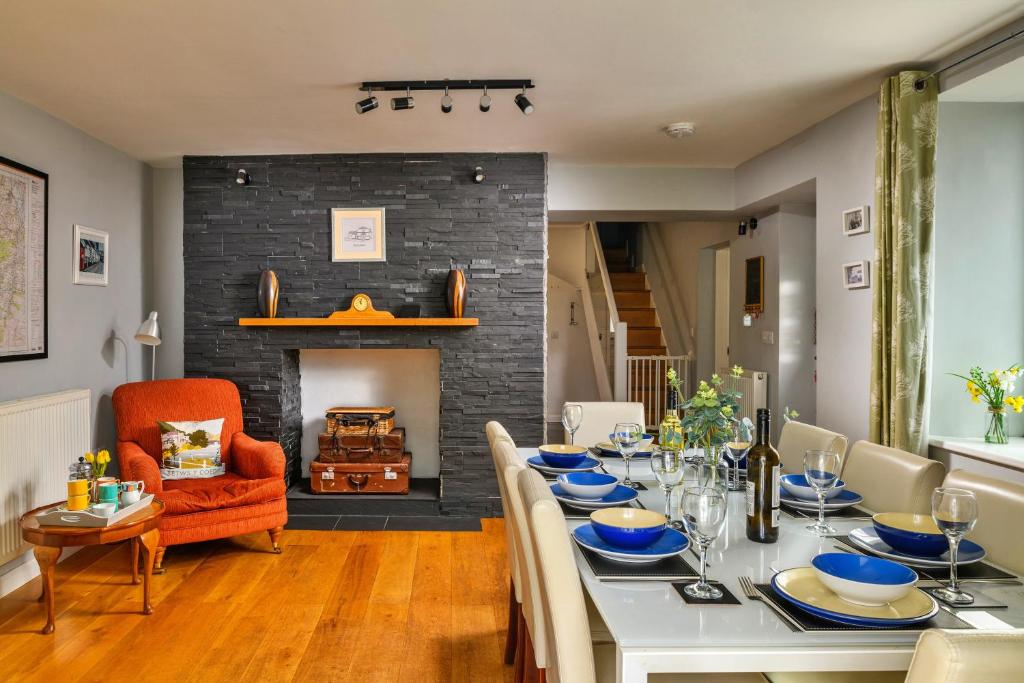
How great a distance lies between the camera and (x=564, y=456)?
2.64 metres

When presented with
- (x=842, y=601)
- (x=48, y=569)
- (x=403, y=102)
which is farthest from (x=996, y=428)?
(x=48, y=569)

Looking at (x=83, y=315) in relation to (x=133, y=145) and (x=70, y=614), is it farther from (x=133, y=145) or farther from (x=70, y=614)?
(x=70, y=614)

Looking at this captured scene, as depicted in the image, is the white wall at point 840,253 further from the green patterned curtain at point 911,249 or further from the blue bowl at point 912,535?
the blue bowl at point 912,535

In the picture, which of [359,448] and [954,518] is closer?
[954,518]

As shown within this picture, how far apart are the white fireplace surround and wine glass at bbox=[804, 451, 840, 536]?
348 cm

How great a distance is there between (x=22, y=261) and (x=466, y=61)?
2.40 meters

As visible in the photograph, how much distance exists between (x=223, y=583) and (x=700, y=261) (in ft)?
17.1

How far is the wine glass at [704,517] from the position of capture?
1.35 metres

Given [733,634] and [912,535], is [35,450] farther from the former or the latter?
[912,535]

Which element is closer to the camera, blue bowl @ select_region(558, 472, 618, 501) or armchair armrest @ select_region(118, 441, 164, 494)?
blue bowl @ select_region(558, 472, 618, 501)

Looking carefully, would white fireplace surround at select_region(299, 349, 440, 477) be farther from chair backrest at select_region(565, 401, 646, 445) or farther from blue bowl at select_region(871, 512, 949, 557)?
blue bowl at select_region(871, 512, 949, 557)

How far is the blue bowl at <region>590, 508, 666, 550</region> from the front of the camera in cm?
162

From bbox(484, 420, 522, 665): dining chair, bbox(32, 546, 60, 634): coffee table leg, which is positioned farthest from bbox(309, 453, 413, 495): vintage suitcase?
bbox(484, 420, 522, 665): dining chair

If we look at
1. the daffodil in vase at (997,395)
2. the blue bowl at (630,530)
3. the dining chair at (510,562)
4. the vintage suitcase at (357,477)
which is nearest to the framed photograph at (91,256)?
the vintage suitcase at (357,477)
